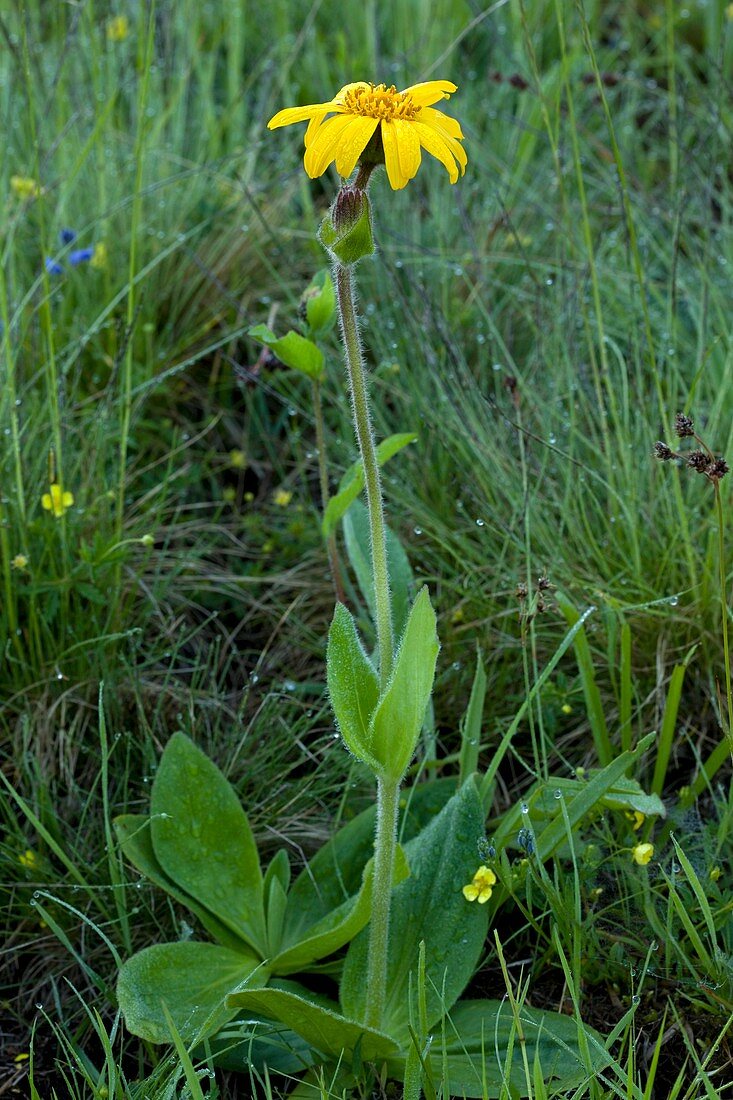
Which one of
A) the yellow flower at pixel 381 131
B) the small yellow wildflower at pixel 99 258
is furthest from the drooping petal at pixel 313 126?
the small yellow wildflower at pixel 99 258

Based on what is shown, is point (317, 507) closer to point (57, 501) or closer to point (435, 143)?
point (57, 501)

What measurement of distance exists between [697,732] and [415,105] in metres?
1.02

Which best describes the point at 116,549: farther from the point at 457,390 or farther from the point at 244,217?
the point at 244,217

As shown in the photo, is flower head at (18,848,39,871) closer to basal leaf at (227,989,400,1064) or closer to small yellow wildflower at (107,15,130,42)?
basal leaf at (227,989,400,1064)

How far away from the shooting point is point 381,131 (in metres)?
1.16

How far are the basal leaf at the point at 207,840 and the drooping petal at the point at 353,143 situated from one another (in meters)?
0.83

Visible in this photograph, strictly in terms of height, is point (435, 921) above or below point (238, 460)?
below

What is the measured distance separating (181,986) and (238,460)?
114 cm

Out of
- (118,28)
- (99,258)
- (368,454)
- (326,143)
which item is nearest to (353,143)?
(326,143)

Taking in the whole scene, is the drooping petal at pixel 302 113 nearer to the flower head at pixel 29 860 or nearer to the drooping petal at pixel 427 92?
the drooping petal at pixel 427 92

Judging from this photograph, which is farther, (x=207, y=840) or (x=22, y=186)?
(x=22, y=186)

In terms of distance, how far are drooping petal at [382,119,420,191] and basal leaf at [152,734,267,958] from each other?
2.74ft

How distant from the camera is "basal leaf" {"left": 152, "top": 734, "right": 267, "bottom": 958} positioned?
153 cm

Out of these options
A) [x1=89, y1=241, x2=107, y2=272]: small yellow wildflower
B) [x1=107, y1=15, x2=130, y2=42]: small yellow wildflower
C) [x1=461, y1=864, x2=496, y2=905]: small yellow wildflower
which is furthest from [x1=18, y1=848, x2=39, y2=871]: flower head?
[x1=107, y1=15, x2=130, y2=42]: small yellow wildflower
